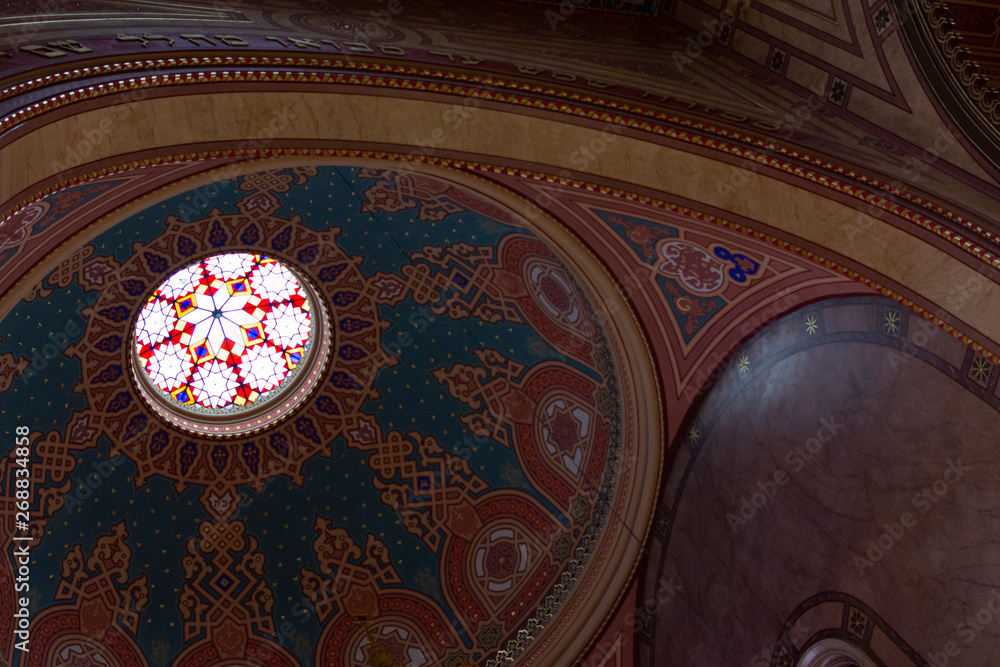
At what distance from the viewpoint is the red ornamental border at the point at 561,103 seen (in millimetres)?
4609

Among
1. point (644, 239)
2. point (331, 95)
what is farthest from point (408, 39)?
point (644, 239)

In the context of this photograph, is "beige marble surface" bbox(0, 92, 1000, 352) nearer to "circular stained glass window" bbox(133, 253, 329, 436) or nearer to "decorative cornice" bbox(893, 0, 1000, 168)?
"decorative cornice" bbox(893, 0, 1000, 168)

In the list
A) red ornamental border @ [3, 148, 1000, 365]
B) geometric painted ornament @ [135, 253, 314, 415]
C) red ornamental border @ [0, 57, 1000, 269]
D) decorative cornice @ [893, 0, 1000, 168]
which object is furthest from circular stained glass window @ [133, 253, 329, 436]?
decorative cornice @ [893, 0, 1000, 168]

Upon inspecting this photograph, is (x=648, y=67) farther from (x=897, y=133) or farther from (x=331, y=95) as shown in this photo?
(x=331, y=95)

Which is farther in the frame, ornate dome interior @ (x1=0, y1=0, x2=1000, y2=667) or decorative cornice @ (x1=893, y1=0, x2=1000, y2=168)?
decorative cornice @ (x1=893, y1=0, x2=1000, y2=168)

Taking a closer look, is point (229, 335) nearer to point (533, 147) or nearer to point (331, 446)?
point (331, 446)

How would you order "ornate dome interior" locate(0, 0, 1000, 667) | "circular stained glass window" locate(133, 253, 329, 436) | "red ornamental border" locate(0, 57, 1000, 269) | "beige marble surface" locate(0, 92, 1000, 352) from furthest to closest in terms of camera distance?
"circular stained glass window" locate(133, 253, 329, 436), "ornate dome interior" locate(0, 0, 1000, 667), "beige marble surface" locate(0, 92, 1000, 352), "red ornamental border" locate(0, 57, 1000, 269)

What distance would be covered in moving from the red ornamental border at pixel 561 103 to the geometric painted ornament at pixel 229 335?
617cm

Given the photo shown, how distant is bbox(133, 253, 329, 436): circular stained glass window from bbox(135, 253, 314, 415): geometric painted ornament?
13 millimetres

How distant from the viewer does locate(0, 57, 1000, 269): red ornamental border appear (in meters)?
4.61

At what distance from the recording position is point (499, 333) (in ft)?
34.4

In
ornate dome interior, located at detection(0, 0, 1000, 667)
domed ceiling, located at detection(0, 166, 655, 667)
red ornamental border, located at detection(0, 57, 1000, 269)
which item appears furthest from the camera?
domed ceiling, located at detection(0, 166, 655, 667)

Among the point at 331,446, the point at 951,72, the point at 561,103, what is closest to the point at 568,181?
the point at 561,103

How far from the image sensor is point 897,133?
20.2 ft
